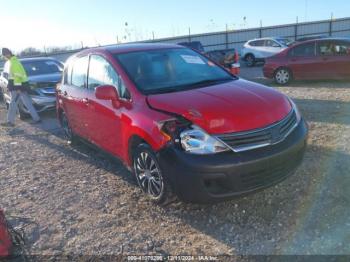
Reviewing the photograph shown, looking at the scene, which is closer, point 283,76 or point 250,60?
point 283,76

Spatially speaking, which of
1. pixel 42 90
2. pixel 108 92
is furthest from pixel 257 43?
pixel 108 92

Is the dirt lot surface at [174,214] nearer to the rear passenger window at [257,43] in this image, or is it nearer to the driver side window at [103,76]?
the driver side window at [103,76]

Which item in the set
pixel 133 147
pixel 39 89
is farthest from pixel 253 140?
pixel 39 89

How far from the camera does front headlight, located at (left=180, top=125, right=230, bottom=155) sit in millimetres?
3568

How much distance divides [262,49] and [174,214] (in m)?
19.2

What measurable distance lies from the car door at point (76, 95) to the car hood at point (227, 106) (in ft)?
6.23

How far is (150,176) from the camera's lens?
13.8ft

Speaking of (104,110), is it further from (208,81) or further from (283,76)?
(283,76)

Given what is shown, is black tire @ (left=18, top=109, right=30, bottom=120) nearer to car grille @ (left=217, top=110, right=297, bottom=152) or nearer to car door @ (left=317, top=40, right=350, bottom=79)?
car grille @ (left=217, top=110, right=297, bottom=152)

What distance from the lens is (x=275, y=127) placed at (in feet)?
12.5

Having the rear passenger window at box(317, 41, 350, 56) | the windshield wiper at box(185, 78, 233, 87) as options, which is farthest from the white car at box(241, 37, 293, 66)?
the windshield wiper at box(185, 78, 233, 87)

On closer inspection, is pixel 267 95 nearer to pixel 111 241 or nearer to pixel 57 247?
pixel 111 241

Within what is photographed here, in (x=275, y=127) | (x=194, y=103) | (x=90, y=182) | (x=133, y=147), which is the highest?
(x=194, y=103)

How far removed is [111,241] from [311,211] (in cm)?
200
